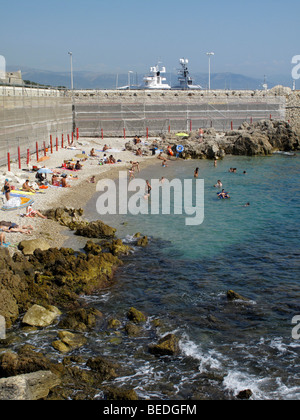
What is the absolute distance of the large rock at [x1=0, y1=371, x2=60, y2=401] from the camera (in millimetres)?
8102

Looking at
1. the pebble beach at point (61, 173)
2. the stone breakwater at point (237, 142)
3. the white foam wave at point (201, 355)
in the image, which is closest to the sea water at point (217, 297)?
the white foam wave at point (201, 355)

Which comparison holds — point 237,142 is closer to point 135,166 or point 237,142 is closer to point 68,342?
point 135,166

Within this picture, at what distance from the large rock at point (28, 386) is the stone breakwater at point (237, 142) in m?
30.1

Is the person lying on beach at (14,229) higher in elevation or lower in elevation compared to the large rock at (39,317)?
higher

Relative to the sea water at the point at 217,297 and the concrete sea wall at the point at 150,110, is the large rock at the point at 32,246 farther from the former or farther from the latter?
the concrete sea wall at the point at 150,110

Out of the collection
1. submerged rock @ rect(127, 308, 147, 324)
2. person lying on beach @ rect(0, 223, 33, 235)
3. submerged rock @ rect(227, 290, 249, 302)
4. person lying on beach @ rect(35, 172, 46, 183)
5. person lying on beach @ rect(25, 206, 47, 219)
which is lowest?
submerged rock @ rect(127, 308, 147, 324)

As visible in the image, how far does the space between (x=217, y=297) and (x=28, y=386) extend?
6.35m

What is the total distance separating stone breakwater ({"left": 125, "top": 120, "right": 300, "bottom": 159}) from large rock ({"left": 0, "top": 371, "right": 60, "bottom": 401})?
30.1 meters

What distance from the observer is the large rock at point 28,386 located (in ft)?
26.6

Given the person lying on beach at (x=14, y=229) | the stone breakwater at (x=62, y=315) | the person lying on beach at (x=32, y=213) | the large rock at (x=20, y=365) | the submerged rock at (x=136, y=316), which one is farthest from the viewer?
the person lying on beach at (x=32, y=213)

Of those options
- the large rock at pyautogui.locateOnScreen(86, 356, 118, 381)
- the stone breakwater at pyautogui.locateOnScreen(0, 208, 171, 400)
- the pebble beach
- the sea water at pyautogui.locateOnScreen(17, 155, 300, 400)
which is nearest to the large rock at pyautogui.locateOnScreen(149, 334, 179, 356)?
the stone breakwater at pyautogui.locateOnScreen(0, 208, 171, 400)

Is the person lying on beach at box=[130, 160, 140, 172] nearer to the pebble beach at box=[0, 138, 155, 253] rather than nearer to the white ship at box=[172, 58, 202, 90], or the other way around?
the pebble beach at box=[0, 138, 155, 253]

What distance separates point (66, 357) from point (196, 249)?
8.23 meters

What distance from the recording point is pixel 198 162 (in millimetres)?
37344
